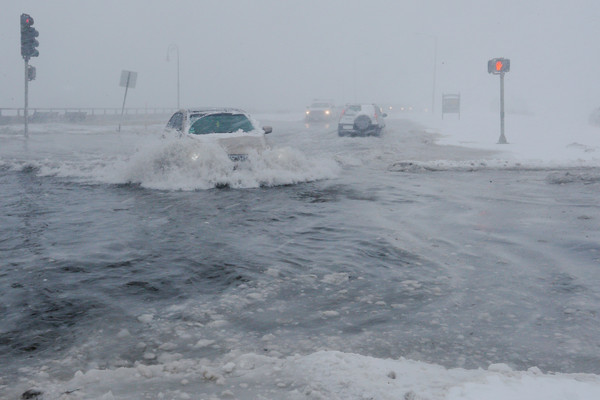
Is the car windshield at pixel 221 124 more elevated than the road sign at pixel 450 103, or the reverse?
the road sign at pixel 450 103

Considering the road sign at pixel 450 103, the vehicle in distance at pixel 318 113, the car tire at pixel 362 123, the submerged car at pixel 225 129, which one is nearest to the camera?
the submerged car at pixel 225 129

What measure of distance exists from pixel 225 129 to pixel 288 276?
732 centimetres

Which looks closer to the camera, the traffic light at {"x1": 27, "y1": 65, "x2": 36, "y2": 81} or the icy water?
the icy water

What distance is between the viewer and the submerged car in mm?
11977

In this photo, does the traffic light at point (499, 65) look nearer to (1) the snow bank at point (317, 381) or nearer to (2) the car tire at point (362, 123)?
(2) the car tire at point (362, 123)

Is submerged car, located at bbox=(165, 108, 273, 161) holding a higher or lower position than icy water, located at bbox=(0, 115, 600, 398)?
higher

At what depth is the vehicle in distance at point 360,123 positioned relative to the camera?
95.6 feet

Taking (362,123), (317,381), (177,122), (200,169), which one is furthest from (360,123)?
(317,381)

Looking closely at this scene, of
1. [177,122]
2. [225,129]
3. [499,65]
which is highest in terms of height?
[499,65]

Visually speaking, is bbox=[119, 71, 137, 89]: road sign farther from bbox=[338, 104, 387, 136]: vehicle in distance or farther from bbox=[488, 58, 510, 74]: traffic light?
bbox=[488, 58, 510, 74]: traffic light

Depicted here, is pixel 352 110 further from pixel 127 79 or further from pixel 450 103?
pixel 450 103

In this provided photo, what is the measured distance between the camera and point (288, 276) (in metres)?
5.55

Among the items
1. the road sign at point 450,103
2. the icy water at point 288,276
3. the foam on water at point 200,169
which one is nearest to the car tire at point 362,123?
the foam on water at point 200,169

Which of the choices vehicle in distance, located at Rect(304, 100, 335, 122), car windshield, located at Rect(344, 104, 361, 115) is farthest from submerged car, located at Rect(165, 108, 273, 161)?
vehicle in distance, located at Rect(304, 100, 335, 122)
